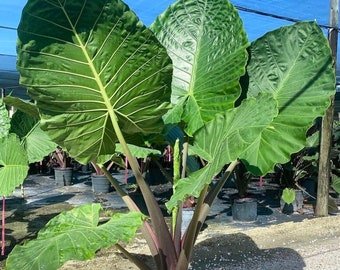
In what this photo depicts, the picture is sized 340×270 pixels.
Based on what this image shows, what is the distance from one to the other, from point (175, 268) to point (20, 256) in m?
0.65

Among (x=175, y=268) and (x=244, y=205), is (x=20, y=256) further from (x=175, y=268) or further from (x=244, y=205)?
(x=244, y=205)

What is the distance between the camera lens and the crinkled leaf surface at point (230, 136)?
42.3 inches

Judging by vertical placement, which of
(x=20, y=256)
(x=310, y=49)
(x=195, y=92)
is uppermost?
(x=310, y=49)

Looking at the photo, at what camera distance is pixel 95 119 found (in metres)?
1.39

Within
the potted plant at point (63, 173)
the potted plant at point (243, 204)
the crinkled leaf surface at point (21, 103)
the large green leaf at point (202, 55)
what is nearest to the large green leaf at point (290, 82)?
the large green leaf at point (202, 55)

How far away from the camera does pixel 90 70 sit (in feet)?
4.22

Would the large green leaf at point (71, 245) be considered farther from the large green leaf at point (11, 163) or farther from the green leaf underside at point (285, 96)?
the large green leaf at point (11, 163)

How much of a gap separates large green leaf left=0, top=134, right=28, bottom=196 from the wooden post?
8.00 ft

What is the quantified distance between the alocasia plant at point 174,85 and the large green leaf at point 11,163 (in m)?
0.66

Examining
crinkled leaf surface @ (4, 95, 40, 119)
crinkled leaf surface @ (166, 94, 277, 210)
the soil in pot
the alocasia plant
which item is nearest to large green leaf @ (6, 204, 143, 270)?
the alocasia plant

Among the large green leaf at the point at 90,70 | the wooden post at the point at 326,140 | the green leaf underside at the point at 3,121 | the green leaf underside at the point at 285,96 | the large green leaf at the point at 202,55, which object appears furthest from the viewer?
the wooden post at the point at 326,140

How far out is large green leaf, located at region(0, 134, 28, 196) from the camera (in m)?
2.01

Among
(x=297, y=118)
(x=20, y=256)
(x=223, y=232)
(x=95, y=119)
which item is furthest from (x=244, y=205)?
(x=20, y=256)

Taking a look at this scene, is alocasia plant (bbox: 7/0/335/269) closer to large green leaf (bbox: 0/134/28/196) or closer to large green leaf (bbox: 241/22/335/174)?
large green leaf (bbox: 241/22/335/174)
